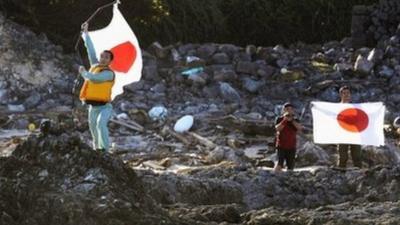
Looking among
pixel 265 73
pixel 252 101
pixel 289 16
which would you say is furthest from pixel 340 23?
pixel 252 101

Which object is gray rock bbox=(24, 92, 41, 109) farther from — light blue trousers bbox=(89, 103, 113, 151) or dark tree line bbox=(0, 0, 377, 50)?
light blue trousers bbox=(89, 103, 113, 151)

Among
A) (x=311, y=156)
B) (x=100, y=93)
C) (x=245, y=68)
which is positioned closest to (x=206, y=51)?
(x=245, y=68)

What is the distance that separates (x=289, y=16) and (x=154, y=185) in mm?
20815

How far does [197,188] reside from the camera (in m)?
9.05

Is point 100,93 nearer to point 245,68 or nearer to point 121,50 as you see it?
point 121,50

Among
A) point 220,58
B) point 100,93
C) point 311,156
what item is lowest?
point 311,156

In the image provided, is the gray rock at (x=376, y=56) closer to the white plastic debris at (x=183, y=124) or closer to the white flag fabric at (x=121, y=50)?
the white plastic debris at (x=183, y=124)

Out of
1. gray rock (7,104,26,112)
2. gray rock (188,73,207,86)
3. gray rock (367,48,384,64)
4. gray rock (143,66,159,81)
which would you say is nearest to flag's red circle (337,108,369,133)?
gray rock (188,73,207,86)

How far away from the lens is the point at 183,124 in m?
17.2

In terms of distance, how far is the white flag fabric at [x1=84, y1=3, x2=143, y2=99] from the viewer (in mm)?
12070

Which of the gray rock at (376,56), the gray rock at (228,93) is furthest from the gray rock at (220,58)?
the gray rock at (376,56)

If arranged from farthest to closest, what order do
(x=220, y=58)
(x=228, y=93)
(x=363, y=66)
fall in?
(x=220, y=58), (x=363, y=66), (x=228, y=93)

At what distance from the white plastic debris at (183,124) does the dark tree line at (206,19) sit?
22.8 feet

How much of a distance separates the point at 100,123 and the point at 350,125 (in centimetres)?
439
